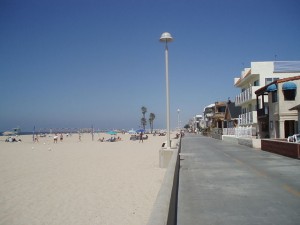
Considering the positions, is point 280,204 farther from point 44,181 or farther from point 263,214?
point 44,181

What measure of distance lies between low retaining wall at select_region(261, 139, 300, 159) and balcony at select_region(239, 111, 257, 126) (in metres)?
12.9

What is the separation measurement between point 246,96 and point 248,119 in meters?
3.23

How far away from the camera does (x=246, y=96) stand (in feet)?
131

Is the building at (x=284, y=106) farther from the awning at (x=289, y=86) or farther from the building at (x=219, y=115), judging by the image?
the building at (x=219, y=115)

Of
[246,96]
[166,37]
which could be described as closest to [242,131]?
[246,96]

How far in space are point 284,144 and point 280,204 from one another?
498 inches

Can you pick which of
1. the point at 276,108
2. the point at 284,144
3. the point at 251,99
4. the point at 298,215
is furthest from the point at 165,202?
the point at 251,99

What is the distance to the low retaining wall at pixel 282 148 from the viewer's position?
16594 mm

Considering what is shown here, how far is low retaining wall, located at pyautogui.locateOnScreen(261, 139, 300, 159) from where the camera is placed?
16.6 m

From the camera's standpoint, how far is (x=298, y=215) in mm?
5977

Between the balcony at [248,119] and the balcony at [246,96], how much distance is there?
1.96 metres

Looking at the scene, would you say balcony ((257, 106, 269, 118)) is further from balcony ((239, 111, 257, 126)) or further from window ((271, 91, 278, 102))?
balcony ((239, 111, 257, 126))

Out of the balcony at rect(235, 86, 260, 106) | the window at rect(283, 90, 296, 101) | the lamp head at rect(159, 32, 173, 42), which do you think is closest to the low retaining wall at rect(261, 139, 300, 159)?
the window at rect(283, 90, 296, 101)

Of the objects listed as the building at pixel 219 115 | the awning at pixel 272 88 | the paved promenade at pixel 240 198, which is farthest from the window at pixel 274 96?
the building at pixel 219 115
